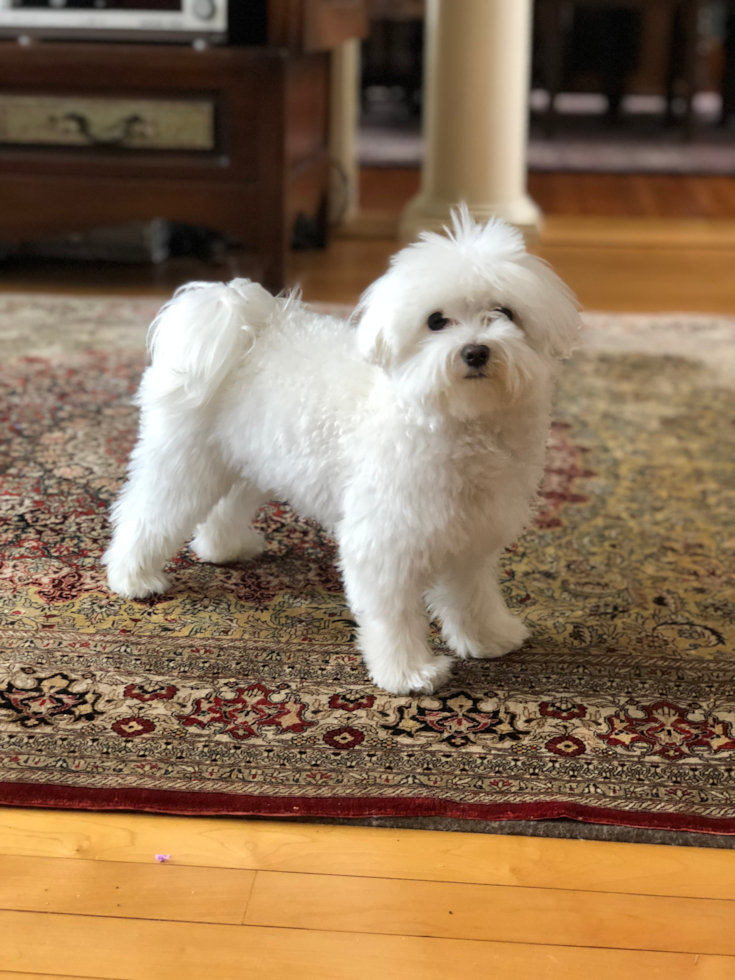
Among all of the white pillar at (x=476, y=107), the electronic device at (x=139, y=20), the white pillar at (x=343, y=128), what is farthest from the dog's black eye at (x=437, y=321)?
the white pillar at (x=343, y=128)

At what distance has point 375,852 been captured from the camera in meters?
1.24

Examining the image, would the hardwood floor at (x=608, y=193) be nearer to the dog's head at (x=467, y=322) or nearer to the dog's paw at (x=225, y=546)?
the dog's paw at (x=225, y=546)

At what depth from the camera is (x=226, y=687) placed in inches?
59.7

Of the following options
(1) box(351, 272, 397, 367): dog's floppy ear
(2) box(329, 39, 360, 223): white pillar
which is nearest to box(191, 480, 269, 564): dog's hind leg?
(1) box(351, 272, 397, 367): dog's floppy ear

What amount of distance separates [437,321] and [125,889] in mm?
730

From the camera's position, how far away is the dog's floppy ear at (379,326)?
1311 millimetres

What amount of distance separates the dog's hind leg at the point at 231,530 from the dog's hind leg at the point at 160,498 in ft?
0.36

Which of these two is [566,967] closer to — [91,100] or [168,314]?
[168,314]

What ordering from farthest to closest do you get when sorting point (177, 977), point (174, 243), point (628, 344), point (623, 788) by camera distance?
1. point (174, 243)
2. point (628, 344)
3. point (623, 788)
4. point (177, 977)

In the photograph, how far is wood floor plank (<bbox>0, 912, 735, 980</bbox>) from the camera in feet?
3.55

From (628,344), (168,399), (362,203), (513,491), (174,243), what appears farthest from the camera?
(362,203)

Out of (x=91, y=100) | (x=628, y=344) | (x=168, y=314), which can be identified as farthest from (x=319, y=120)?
(x=168, y=314)

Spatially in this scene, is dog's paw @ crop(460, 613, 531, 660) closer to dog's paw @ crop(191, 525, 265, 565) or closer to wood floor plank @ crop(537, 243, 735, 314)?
dog's paw @ crop(191, 525, 265, 565)

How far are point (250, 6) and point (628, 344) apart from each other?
58.4 inches
